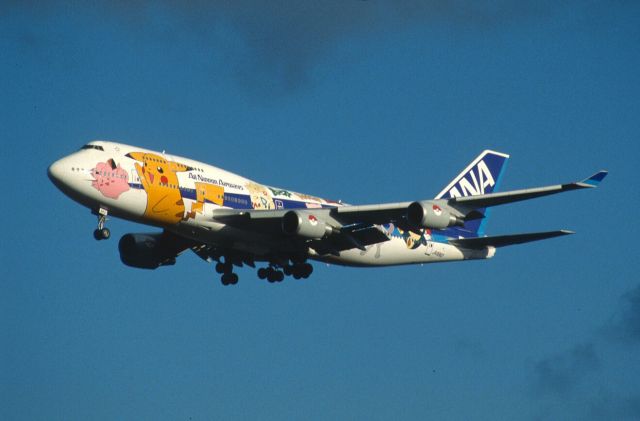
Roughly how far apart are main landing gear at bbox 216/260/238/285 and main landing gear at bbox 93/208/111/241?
9.38 metres

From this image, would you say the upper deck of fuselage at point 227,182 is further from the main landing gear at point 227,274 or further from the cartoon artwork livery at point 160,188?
the main landing gear at point 227,274

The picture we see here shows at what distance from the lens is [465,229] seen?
223ft

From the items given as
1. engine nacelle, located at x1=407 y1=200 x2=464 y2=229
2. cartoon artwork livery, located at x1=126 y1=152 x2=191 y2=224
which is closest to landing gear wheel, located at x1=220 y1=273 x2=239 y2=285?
cartoon artwork livery, located at x1=126 y1=152 x2=191 y2=224

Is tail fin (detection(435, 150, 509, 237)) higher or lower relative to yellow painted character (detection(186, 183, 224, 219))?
higher

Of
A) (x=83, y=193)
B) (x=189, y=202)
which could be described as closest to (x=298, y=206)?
(x=189, y=202)

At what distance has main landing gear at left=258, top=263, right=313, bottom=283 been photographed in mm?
59750

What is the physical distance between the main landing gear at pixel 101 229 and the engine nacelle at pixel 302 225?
7640 millimetres

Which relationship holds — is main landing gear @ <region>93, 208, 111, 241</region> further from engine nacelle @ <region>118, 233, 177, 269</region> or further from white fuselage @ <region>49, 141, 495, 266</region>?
engine nacelle @ <region>118, 233, 177, 269</region>

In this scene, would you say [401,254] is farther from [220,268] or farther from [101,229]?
[101,229]

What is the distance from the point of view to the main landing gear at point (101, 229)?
5317 cm

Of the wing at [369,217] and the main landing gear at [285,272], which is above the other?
the wing at [369,217]

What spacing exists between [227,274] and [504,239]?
44.3ft

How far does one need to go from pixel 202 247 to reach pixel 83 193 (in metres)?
9.16

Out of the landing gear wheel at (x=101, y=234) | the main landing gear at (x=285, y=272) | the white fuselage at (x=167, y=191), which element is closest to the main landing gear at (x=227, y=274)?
the main landing gear at (x=285, y=272)
